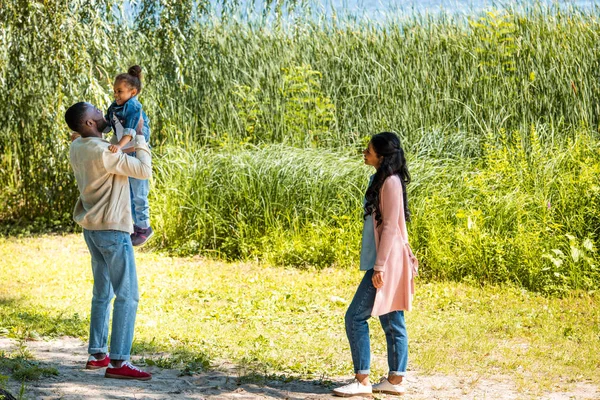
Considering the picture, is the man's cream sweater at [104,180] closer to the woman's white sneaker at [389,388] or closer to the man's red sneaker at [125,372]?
the man's red sneaker at [125,372]

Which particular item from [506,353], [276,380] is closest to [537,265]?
[506,353]

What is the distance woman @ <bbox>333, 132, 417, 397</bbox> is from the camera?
4.23 metres

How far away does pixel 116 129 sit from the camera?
517cm

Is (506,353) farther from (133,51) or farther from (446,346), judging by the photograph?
(133,51)

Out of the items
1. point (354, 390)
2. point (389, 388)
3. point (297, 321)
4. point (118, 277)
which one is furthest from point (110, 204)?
point (297, 321)

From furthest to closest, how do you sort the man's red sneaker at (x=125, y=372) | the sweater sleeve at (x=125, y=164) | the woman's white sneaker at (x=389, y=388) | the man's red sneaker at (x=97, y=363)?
the man's red sneaker at (x=97, y=363)
the woman's white sneaker at (x=389, y=388)
the man's red sneaker at (x=125, y=372)
the sweater sleeve at (x=125, y=164)

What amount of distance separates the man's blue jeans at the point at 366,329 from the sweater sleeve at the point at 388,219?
A: 0.45ft

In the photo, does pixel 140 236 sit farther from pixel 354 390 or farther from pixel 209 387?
pixel 354 390

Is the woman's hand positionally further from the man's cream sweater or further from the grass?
the man's cream sweater

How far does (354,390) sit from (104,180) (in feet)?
5.81

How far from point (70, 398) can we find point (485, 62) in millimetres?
8022

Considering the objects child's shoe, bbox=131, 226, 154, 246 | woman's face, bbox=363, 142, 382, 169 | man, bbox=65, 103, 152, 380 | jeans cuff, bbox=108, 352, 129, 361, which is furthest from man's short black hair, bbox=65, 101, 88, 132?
woman's face, bbox=363, 142, 382, 169

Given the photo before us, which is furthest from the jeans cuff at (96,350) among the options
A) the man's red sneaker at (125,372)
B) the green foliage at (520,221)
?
the green foliage at (520,221)

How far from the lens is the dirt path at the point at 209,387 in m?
4.22
